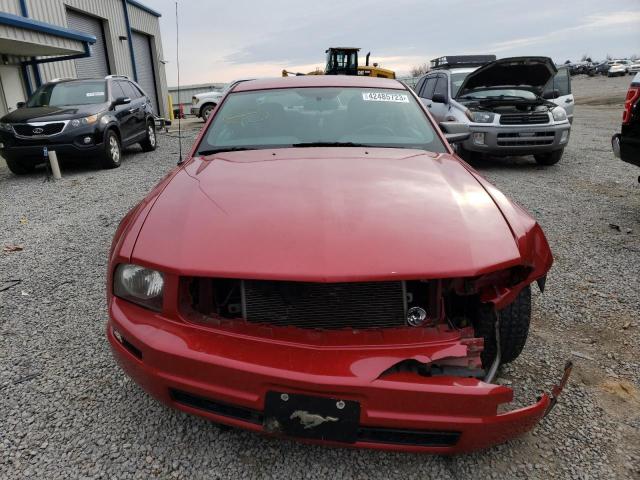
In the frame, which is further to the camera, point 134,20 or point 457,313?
point 134,20

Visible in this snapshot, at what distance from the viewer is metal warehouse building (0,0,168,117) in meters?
9.61

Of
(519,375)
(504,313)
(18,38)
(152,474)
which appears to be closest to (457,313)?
(504,313)

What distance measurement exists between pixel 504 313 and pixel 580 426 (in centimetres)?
62

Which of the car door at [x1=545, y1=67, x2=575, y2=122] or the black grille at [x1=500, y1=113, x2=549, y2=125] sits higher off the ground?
the car door at [x1=545, y1=67, x2=575, y2=122]

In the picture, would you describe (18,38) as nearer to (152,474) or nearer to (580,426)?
(152,474)

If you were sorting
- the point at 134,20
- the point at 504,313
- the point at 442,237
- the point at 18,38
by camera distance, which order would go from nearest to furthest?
1. the point at 442,237
2. the point at 504,313
3. the point at 18,38
4. the point at 134,20

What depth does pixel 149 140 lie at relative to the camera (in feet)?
33.0

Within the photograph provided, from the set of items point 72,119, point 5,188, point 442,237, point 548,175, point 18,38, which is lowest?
point 5,188

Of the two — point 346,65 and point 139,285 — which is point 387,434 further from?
point 346,65

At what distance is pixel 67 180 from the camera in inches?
289

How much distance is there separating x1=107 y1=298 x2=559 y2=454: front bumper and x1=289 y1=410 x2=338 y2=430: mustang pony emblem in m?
0.07

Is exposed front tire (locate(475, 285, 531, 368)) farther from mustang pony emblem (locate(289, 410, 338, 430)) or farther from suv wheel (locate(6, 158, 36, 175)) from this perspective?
suv wheel (locate(6, 158, 36, 175))

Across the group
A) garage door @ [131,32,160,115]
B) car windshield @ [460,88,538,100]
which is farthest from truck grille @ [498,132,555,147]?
garage door @ [131,32,160,115]

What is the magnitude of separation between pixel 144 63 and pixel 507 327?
21.7 metres
